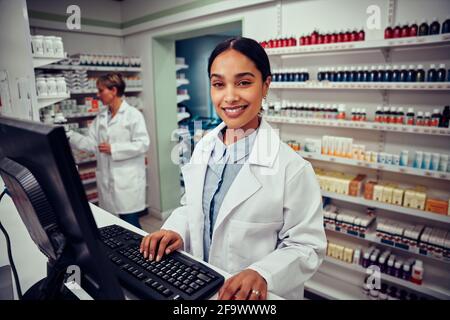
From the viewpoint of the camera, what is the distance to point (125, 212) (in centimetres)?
359

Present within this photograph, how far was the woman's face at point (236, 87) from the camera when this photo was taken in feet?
3.89

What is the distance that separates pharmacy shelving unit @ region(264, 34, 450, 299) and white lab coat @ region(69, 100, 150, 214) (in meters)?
1.51

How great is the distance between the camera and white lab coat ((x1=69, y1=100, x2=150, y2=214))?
345cm

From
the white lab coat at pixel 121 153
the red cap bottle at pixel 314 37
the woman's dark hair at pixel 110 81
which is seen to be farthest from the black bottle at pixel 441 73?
the woman's dark hair at pixel 110 81

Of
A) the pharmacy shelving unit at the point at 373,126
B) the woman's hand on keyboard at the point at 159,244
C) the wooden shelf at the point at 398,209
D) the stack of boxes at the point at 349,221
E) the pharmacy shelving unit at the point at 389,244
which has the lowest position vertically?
the pharmacy shelving unit at the point at 389,244

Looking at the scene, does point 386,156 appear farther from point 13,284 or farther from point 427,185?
point 13,284

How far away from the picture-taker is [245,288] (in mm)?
870

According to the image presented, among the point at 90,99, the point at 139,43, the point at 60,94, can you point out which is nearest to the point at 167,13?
the point at 139,43

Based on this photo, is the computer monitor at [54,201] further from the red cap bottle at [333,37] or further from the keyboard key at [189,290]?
the red cap bottle at [333,37]

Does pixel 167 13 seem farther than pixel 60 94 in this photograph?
Yes

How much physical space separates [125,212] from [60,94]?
56.6 inches

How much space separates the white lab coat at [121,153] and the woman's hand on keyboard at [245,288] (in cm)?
272

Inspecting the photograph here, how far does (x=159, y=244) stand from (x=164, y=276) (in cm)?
20

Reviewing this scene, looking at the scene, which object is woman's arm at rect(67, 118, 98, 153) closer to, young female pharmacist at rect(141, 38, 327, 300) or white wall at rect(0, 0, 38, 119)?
white wall at rect(0, 0, 38, 119)
